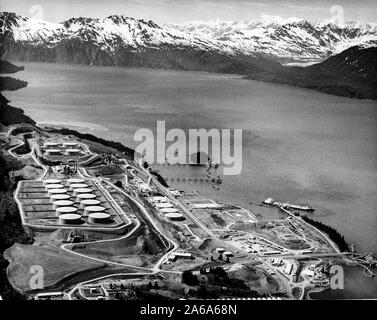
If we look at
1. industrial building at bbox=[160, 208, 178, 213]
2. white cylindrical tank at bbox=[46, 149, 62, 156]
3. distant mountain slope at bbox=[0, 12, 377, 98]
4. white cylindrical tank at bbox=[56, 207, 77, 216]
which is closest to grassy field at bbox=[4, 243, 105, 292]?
white cylindrical tank at bbox=[56, 207, 77, 216]

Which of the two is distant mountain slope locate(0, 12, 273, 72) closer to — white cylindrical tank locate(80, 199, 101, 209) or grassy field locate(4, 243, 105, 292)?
white cylindrical tank locate(80, 199, 101, 209)

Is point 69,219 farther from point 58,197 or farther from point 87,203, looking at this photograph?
point 58,197

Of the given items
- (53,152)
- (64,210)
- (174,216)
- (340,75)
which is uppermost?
(340,75)

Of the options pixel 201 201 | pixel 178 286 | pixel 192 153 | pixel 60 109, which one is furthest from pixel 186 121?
pixel 178 286

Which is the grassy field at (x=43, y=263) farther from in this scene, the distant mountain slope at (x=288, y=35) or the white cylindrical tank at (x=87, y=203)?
the distant mountain slope at (x=288, y=35)

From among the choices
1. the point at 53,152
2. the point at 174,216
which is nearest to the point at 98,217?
the point at 174,216
